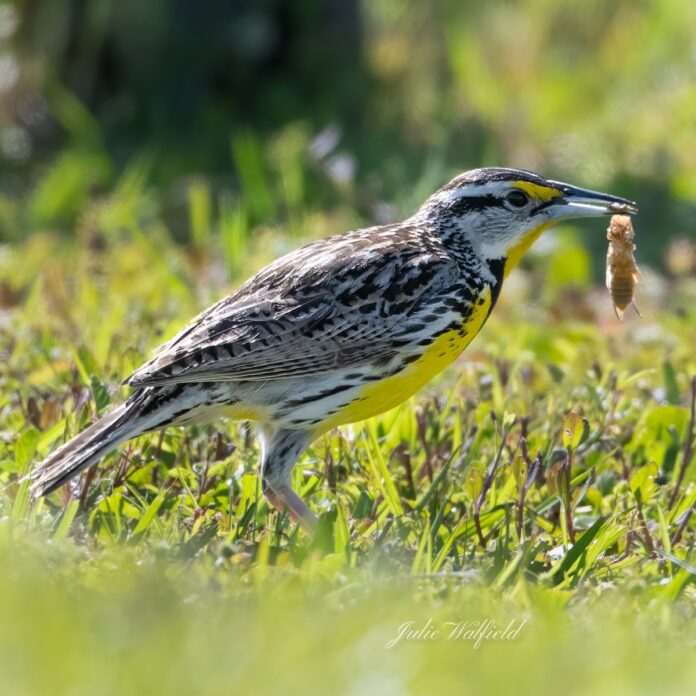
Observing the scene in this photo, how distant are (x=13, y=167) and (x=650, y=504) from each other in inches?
193

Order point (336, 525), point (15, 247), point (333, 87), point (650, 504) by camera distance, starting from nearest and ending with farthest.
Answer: point (336, 525), point (650, 504), point (15, 247), point (333, 87)

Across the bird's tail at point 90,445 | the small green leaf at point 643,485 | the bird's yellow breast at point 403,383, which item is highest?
the bird's tail at point 90,445

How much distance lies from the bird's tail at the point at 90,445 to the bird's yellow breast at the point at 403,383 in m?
0.49

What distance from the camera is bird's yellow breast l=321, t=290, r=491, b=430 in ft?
12.8

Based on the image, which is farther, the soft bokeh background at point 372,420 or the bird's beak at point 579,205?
the bird's beak at point 579,205

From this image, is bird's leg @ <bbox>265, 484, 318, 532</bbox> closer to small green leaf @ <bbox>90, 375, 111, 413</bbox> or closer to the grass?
the grass

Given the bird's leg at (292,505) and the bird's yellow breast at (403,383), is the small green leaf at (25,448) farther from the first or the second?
the bird's yellow breast at (403,383)

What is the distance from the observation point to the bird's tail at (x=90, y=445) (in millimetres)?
3594

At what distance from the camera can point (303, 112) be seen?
8.41 meters

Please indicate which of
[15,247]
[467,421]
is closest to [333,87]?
[15,247]

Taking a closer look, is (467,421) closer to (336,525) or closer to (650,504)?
(650,504)

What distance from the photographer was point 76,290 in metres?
5.92
